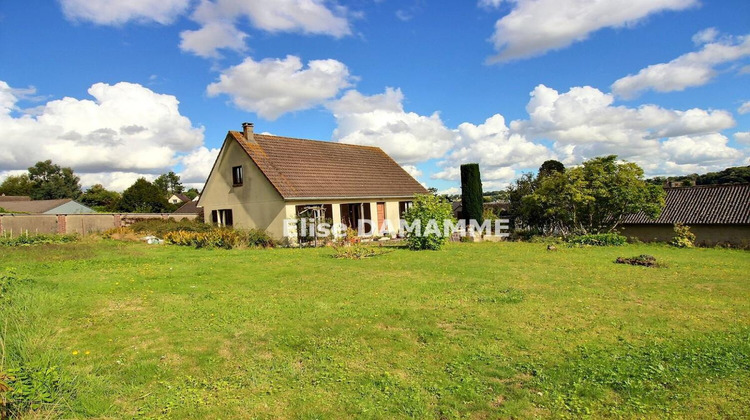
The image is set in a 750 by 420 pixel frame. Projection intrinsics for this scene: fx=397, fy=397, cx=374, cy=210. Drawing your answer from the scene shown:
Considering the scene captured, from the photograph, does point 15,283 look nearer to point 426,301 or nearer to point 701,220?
point 426,301

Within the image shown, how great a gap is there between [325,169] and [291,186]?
12.4 ft

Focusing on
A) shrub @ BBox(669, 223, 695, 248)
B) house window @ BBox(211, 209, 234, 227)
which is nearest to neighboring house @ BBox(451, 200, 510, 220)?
shrub @ BBox(669, 223, 695, 248)

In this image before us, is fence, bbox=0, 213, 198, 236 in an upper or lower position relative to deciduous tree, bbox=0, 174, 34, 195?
lower

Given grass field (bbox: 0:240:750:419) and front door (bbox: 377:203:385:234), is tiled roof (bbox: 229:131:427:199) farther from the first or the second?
grass field (bbox: 0:240:750:419)

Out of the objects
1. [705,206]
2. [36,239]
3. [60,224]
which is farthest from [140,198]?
[705,206]

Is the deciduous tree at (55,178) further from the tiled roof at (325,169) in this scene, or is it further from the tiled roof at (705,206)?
the tiled roof at (705,206)

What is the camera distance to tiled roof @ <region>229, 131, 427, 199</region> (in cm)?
2164

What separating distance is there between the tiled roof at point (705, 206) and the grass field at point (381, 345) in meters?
12.7

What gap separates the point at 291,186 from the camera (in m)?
21.1

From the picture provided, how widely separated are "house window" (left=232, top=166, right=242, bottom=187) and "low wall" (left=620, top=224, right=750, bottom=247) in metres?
22.2

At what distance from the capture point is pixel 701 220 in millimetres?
20891

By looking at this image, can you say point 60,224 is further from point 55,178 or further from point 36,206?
point 55,178

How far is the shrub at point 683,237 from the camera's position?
20.4 meters

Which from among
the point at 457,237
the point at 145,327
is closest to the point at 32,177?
the point at 457,237
